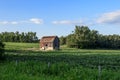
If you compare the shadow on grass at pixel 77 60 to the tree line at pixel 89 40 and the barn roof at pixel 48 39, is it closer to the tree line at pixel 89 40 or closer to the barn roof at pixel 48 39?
the barn roof at pixel 48 39

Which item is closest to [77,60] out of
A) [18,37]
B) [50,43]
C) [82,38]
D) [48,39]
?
[50,43]

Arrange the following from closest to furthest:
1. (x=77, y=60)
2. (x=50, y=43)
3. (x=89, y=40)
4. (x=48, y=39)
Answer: (x=77, y=60) → (x=50, y=43) → (x=48, y=39) → (x=89, y=40)

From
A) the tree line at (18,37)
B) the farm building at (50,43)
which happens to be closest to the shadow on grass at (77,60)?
the farm building at (50,43)

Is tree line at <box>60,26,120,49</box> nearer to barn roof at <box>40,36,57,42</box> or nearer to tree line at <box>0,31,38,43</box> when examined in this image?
barn roof at <box>40,36,57,42</box>

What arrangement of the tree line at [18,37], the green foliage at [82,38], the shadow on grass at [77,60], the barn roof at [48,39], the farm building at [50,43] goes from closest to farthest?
the shadow on grass at [77,60] < the farm building at [50,43] < the barn roof at [48,39] < the green foliage at [82,38] < the tree line at [18,37]

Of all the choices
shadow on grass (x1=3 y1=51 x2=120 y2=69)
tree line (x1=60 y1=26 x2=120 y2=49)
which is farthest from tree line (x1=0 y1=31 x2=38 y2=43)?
shadow on grass (x1=3 y1=51 x2=120 y2=69)

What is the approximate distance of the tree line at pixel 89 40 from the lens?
135 m

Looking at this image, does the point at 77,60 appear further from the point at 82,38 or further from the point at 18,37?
the point at 18,37

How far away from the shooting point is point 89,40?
13700cm

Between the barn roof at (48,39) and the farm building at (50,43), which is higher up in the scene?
the barn roof at (48,39)

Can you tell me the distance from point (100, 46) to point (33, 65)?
119255 millimetres

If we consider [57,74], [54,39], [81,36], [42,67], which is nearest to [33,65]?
[42,67]

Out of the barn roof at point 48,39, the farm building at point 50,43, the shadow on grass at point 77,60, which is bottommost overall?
the shadow on grass at point 77,60

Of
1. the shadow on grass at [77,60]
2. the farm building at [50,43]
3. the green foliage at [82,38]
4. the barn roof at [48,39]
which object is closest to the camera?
the shadow on grass at [77,60]
